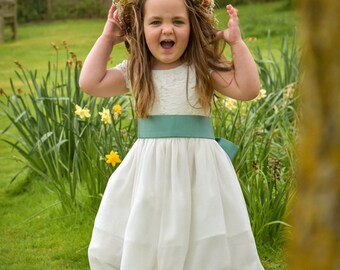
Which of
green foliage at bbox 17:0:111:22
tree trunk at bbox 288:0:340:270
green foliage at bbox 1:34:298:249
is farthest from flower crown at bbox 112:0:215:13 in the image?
green foliage at bbox 17:0:111:22

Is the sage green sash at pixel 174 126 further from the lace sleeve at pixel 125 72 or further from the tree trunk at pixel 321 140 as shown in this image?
the tree trunk at pixel 321 140

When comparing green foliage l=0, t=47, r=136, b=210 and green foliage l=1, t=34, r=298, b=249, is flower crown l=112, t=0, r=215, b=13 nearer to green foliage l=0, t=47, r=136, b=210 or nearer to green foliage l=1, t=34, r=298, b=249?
green foliage l=1, t=34, r=298, b=249

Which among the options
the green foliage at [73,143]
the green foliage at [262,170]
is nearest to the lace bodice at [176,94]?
the green foliage at [262,170]

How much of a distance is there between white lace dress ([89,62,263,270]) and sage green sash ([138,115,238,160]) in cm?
2

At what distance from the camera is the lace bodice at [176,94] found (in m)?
3.28

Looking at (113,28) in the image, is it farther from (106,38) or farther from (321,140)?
(321,140)

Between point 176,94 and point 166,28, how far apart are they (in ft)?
0.84

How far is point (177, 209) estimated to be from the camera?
3.21 metres

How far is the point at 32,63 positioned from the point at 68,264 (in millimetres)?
7650

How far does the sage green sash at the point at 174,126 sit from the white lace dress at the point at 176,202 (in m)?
0.02

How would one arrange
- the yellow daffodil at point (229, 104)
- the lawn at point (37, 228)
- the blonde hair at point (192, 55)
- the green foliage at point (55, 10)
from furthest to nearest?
the green foliage at point (55, 10)
the yellow daffodil at point (229, 104)
the lawn at point (37, 228)
the blonde hair at point (192, 55)

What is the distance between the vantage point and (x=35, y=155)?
538 cm

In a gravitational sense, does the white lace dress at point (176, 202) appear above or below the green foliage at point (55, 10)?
above

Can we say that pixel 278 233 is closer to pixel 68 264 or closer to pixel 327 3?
pixel 68 264
